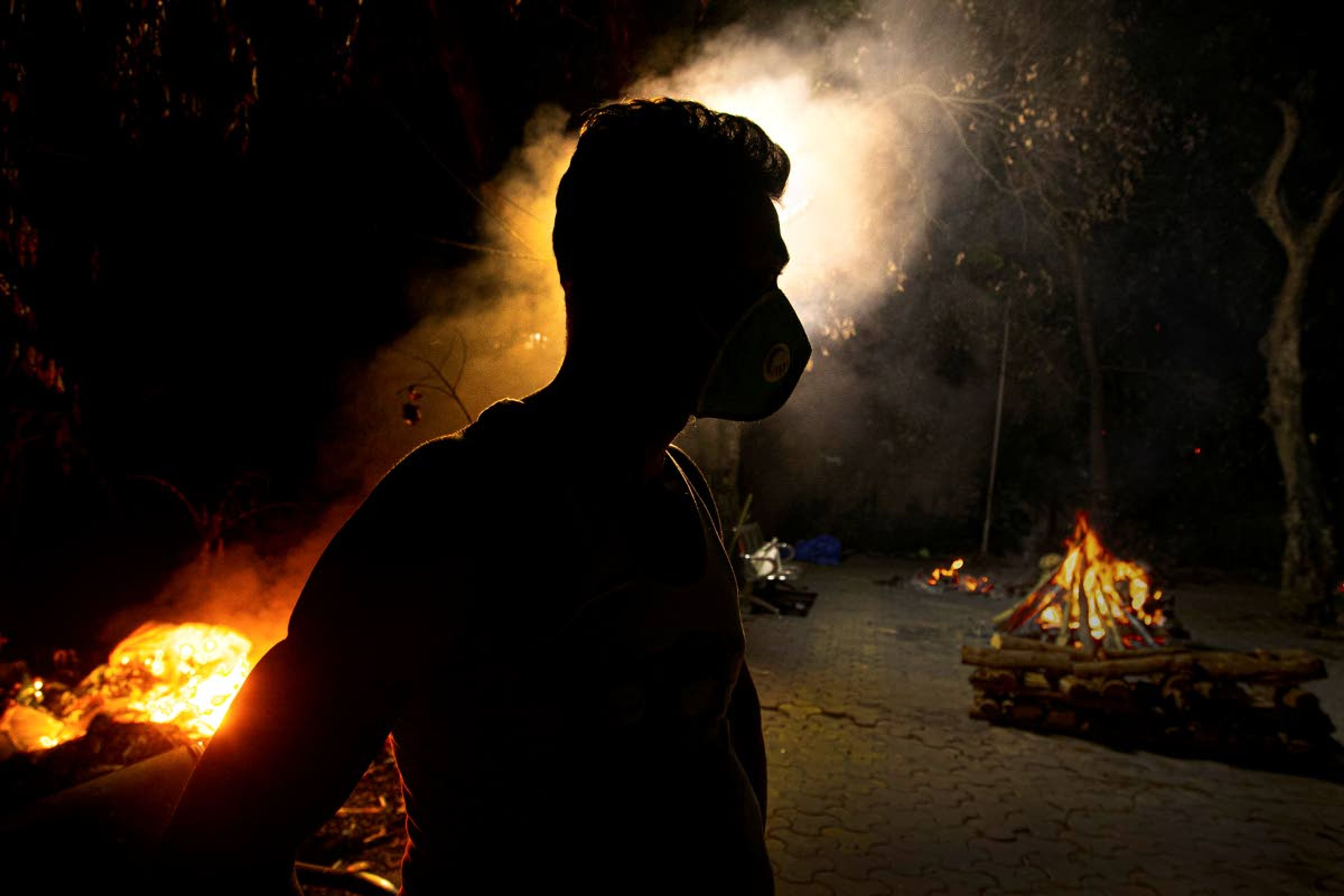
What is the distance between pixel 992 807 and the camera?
5.41 meters

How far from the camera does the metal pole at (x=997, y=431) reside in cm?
1727

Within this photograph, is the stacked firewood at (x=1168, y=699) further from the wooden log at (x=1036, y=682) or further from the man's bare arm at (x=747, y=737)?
the man's bare arm at (x=747, y=737)

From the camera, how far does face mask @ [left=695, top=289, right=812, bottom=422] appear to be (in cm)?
132

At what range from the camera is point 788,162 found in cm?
153

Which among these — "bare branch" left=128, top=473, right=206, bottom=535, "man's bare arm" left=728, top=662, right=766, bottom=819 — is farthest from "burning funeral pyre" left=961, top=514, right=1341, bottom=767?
"bare branch" left=128, top=473, right=206, bottom=535

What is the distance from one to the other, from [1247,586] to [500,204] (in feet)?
51.6

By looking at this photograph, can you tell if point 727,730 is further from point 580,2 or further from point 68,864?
point 580,2

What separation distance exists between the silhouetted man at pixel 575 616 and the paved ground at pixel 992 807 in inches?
149

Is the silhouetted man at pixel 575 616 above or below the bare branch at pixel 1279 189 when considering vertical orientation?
below

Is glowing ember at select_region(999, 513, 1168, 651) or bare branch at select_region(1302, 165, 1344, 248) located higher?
bare branch at select_region(1302, 165, 1344, 248)

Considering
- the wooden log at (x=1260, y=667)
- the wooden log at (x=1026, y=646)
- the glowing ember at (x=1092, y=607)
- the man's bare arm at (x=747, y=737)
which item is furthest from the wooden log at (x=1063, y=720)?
the man's bare arm at (x=747, y=737)

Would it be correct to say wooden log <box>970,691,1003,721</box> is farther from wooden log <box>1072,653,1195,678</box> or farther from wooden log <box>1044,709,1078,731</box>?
wooden log <box>1072,653,1195,678</box>

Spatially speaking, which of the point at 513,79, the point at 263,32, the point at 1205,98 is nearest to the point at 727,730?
the point at 263,32

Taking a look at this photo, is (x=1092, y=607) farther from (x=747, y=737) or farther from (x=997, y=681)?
(x=747, y=737)
